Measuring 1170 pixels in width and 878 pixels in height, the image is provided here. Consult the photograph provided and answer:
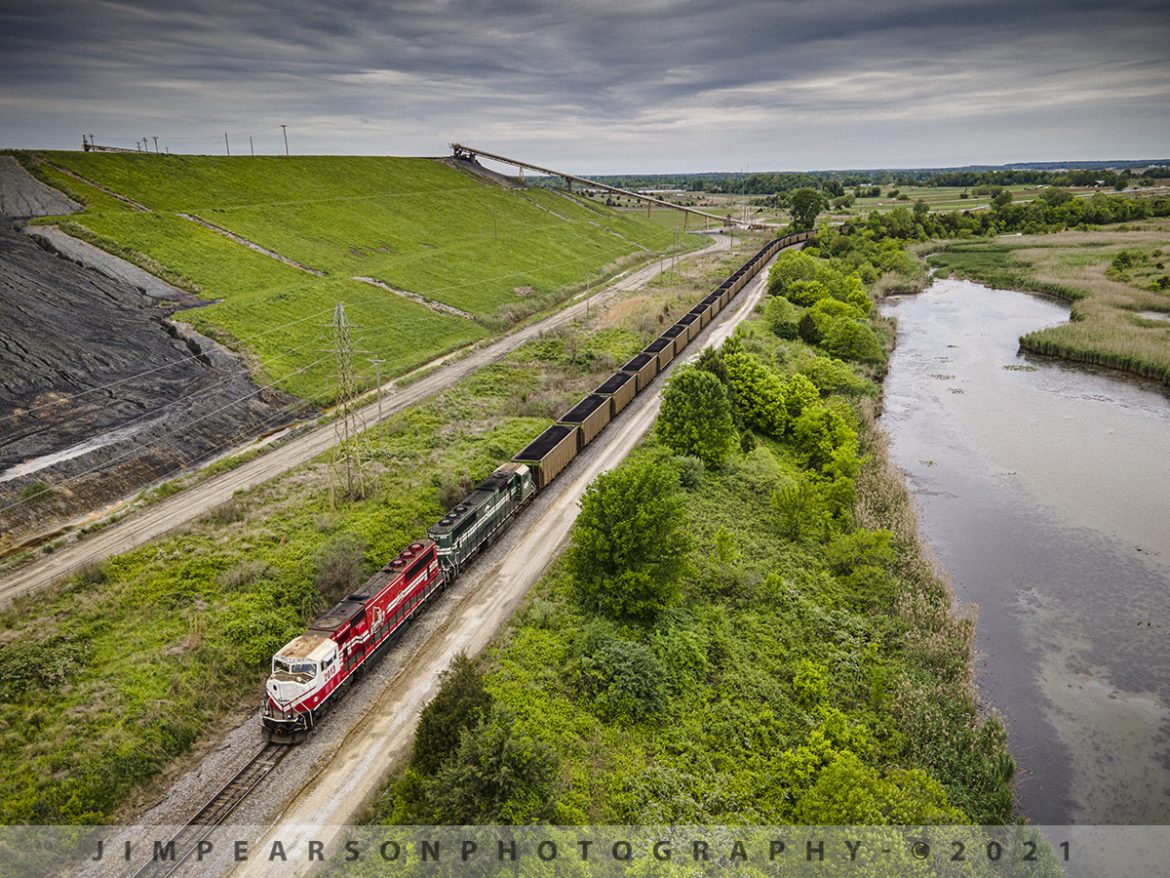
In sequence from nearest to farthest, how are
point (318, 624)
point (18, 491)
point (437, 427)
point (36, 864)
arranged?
point (36, 864) < point (318, 624) < point (18, 491) < point (437, 427)

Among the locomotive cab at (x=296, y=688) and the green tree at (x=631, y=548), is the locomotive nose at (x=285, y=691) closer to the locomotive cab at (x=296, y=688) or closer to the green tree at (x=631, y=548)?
the locomotive cab at (x=296, y=688)

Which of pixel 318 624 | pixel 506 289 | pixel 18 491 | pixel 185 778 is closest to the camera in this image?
pixel 185 778

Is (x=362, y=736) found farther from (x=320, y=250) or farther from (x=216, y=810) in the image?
(x=320, y=250)

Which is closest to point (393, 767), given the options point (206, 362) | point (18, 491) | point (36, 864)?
point (36, 864)

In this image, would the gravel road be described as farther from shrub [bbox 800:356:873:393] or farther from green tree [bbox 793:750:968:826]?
shrub [bbox 800:356:873:393]

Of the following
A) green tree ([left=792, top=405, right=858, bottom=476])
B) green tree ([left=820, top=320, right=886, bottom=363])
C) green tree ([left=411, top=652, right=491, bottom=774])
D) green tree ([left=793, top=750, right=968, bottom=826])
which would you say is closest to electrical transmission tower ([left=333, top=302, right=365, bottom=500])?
green tree ([left=411, top=652, right=491, bottom=774])

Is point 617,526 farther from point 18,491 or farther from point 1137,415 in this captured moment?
point 1137,415
